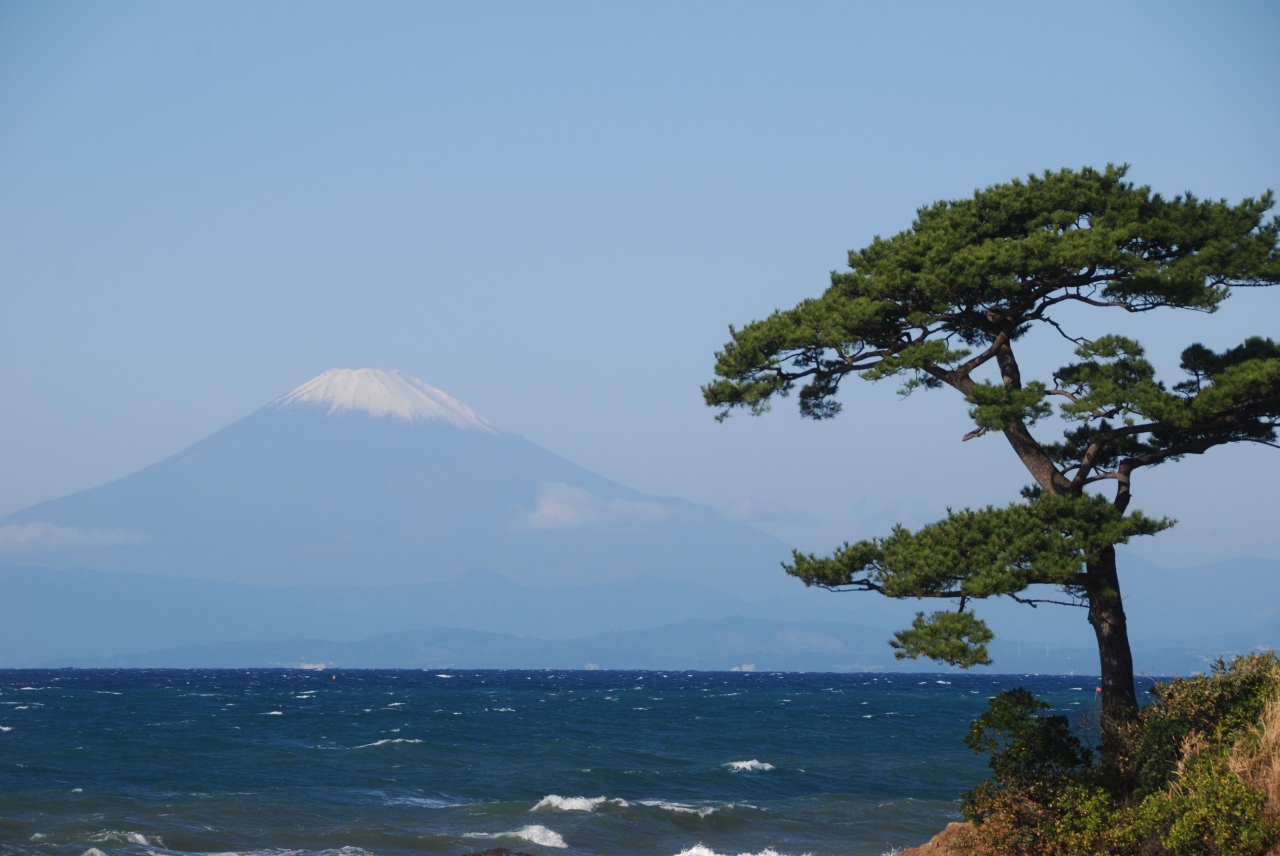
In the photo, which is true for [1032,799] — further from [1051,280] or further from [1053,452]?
[1051,280]

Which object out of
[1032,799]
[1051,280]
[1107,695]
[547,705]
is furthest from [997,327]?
[547,705]

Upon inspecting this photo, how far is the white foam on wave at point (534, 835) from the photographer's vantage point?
23797mm

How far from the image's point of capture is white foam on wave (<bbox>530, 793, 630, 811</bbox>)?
2770 centimetres

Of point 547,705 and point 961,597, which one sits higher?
point 961,597

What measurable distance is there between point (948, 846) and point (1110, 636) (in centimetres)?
407

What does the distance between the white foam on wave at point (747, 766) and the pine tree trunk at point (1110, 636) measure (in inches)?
856

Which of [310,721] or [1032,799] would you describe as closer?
[1032,799]

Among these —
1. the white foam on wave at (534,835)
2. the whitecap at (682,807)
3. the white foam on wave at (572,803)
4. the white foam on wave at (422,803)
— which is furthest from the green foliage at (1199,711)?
the white foam on wave at (422,803)

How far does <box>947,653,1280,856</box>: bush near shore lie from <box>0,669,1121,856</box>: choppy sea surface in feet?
3.46

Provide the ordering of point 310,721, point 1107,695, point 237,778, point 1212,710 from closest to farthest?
point 1212,710 → point 1107,695 → point 237,778 → point 310,721

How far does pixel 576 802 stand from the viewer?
2841 centimetres

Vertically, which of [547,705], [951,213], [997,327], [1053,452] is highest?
A: [951,213]

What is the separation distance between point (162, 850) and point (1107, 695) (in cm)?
1746

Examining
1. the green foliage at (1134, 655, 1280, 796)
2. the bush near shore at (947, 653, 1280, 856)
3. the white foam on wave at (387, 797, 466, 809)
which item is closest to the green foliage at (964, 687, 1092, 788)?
the bush near shore at (947, 653, 1280, 856)
